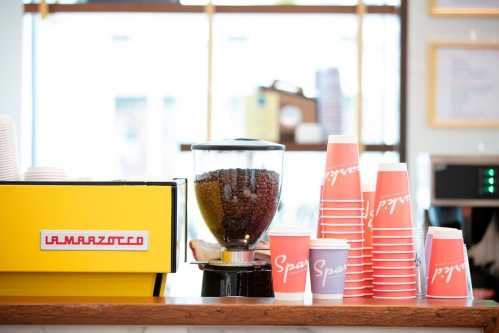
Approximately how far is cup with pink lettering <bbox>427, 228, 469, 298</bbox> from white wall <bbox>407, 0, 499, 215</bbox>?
2230 mm

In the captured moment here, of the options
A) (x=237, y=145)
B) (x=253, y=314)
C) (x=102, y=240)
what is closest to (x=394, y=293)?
(x=253, y=314)

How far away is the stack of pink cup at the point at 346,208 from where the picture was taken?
1332 mm

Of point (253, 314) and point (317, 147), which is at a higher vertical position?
point (317, 147)

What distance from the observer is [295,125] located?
12.1 feet

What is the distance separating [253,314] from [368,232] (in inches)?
12.0

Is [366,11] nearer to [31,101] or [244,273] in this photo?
[31,101]

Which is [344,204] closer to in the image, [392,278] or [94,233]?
[392,278]

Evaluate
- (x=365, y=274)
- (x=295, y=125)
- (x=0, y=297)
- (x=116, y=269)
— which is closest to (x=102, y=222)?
(x=116, y=269)

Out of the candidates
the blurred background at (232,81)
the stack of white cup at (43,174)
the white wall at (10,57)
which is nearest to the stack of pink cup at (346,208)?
the stack of white cup at (43,174)

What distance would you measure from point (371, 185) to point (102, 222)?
0.49 meters

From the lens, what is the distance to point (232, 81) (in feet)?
12.2

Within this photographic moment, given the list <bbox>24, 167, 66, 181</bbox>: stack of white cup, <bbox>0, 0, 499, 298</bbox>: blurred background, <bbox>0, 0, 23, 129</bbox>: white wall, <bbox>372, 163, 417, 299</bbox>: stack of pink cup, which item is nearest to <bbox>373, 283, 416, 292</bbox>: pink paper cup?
<bbox>372, 163, 417, 299</bbox>: stack of pink cup

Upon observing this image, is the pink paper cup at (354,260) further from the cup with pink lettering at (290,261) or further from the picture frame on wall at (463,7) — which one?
the picture frame on wall at (463,7)

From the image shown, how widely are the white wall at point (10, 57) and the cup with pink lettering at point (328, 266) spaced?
2.66m
